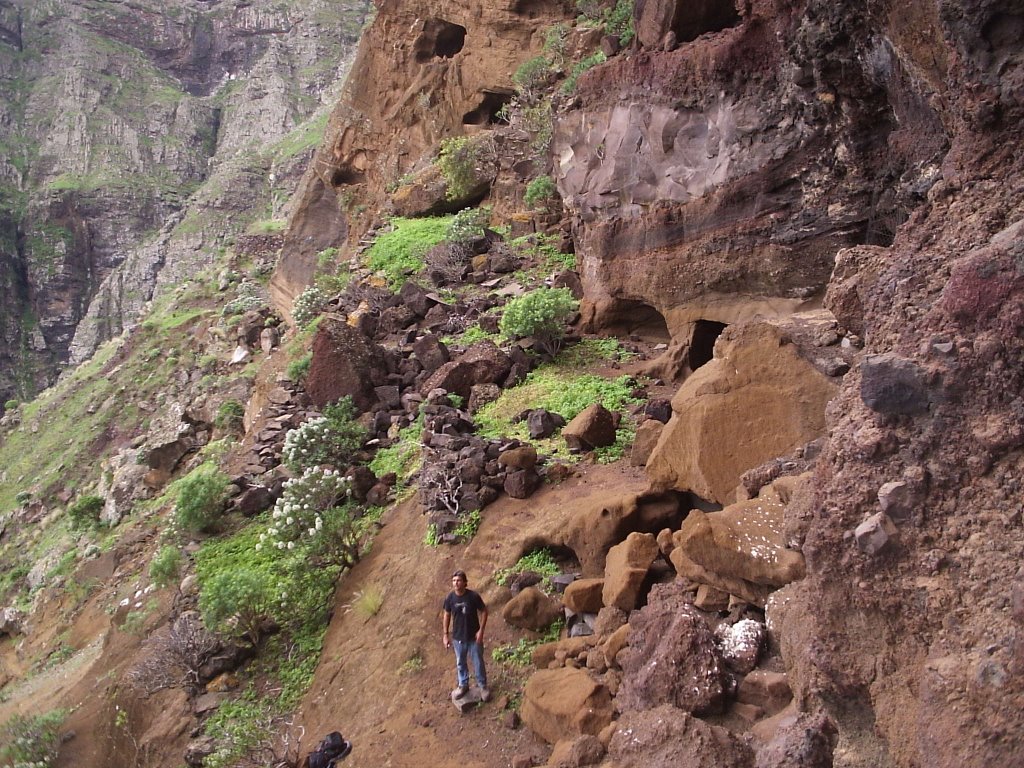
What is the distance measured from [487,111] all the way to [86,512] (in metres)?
12.7

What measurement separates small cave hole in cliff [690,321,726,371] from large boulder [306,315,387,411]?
421cm

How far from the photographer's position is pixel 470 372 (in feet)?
29.5

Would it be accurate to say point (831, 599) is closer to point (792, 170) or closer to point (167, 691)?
point (792, 170)

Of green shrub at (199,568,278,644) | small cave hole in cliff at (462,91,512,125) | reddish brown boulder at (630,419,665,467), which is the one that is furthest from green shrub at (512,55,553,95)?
green shrub at (199,568,278,644)

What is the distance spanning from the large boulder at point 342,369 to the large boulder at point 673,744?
697 centimetres

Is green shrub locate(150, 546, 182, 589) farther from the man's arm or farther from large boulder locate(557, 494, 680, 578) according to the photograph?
large boulder locate(557, 494, 680, 578)

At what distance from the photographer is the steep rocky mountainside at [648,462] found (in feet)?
8.04

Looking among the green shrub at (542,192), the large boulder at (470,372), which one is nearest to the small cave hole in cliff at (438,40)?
the green shrub at (542,192)

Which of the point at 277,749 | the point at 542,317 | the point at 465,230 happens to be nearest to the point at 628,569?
the point at 277,749

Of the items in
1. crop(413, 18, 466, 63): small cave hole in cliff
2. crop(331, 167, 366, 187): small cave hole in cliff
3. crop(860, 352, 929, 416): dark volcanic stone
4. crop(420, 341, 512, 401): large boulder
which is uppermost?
crop(413, 18, 466, 63): small cave hole in cliff

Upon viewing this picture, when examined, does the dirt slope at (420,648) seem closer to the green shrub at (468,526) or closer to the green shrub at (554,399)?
the green shrub at (468,526)

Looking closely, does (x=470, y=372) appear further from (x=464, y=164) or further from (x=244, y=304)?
(x=244, y=304)

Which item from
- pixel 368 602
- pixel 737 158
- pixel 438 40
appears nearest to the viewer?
pixel 368 602

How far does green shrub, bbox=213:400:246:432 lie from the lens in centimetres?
1393
